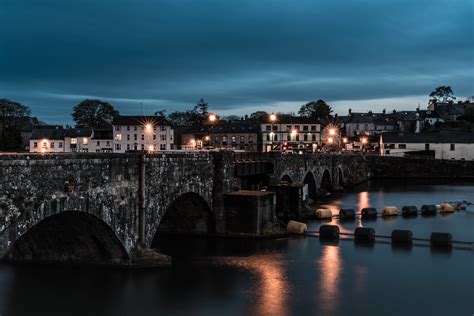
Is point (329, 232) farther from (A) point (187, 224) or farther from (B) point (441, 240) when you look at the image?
(A) point (187, 224)

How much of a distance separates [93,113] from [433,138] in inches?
3364

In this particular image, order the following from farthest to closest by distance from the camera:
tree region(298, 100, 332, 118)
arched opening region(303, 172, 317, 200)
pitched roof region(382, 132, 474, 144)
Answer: tree region(298, 100, 332, 118), pitched roof region(382, 132, 474, 144), arched opening region(303, 172, 317, 200)

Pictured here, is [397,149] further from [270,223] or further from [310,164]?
[270,223]

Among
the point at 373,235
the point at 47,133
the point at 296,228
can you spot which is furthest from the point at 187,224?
the point at 47,133

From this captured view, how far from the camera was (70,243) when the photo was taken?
91.1ft

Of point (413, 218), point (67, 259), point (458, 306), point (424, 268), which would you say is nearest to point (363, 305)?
point (458, 306)

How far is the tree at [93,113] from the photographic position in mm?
140250

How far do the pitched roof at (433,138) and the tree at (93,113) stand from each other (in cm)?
7165

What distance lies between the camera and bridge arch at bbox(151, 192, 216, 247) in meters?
39.9

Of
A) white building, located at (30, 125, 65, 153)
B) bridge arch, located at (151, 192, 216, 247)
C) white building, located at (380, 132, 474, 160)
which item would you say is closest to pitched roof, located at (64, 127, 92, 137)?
white building, located at (30, 125, 65, 153)

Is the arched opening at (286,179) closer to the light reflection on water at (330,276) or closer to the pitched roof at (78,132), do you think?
the light reflection on water at (330,276)

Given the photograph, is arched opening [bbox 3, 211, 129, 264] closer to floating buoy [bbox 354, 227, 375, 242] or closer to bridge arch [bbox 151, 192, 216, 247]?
bridge arch [bbox 151, 192, 216, 247]

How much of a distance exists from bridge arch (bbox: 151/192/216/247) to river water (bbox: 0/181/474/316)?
6.29ft

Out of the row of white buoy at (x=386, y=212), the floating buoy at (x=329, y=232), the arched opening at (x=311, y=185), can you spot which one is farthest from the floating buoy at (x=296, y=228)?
the arched opening at (x=311, y=185)
